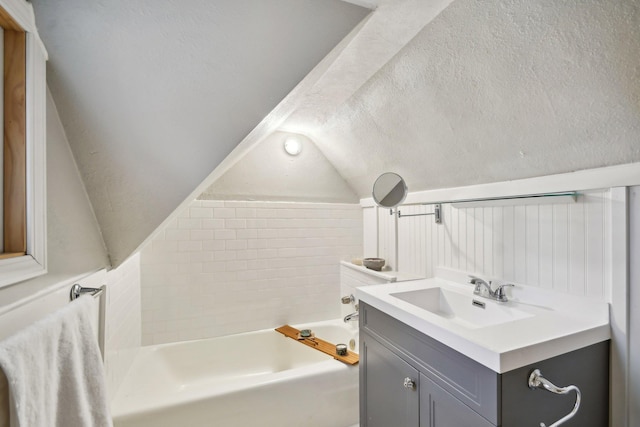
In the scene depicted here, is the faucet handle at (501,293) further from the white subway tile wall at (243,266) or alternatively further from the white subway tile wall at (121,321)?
the white subway tile wall at (121,321)

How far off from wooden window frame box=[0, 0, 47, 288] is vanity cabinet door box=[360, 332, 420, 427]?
141cm

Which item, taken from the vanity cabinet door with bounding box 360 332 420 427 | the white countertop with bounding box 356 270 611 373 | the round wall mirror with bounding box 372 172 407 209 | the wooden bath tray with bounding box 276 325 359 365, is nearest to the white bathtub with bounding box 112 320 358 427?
the wooden bath tray with bounding box 276 325 359 365

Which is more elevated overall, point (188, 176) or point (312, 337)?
point (188, 176)

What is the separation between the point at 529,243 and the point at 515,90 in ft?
2.51

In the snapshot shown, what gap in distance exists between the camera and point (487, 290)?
1.52 m

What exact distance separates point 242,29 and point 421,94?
965mm

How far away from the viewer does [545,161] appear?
130 cm

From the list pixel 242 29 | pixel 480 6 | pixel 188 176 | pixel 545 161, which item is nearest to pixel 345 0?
pixel 242 29

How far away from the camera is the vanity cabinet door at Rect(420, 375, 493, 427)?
959mm

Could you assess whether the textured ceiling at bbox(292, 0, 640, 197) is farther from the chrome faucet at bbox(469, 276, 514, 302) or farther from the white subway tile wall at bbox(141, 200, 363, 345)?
the white subway tile wall at bbox(141, 200, 363, 345)

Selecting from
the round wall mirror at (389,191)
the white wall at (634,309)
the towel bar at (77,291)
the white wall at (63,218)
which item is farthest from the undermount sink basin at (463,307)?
the white wall at (63,218)

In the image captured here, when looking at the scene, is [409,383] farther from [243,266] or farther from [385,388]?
[243,266]

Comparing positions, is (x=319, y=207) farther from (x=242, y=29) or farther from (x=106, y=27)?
(x=106, y=27)

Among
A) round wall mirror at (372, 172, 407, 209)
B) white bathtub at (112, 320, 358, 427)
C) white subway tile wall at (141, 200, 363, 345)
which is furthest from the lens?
white subway tile wall at (141, 200, 363, 345)
